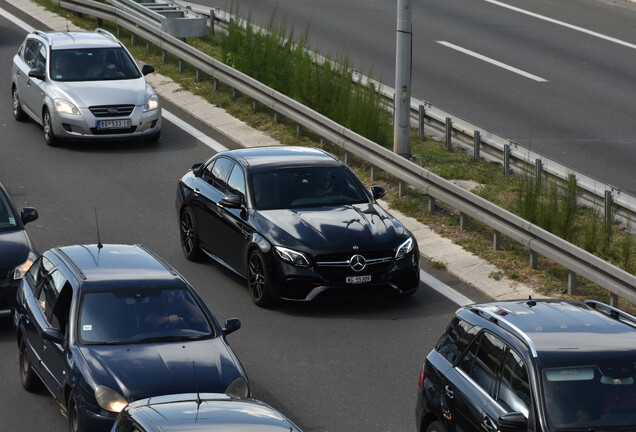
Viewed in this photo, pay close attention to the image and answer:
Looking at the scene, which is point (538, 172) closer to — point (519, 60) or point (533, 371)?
point (533, 371)

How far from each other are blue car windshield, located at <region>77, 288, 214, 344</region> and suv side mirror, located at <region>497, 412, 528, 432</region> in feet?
11.6

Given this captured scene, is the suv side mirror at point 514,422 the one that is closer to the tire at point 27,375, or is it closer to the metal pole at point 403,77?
the tire at point 27,375

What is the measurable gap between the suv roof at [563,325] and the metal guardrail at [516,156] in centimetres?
677

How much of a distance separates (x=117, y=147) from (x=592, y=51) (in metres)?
12.5

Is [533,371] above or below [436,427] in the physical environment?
above

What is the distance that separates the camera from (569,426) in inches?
316

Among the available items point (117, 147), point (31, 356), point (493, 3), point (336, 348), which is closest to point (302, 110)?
point (117, 147)

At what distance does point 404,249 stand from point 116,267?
3.85 metres

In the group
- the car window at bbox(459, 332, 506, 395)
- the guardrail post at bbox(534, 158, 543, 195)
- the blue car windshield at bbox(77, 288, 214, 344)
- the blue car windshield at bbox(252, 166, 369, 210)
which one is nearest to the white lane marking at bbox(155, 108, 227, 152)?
the blue car windshield at bbox(252, 166, 369, 210)

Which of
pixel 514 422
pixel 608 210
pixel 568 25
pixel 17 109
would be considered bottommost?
pixel 568 25

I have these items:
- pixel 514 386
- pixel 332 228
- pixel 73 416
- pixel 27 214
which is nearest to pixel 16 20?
pixel 27 214

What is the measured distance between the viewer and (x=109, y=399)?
9.80 m

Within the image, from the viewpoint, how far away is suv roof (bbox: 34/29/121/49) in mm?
22516

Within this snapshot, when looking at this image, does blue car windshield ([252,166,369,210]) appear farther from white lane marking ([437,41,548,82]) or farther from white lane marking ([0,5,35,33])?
white lane marking ([0,5,35,33])
